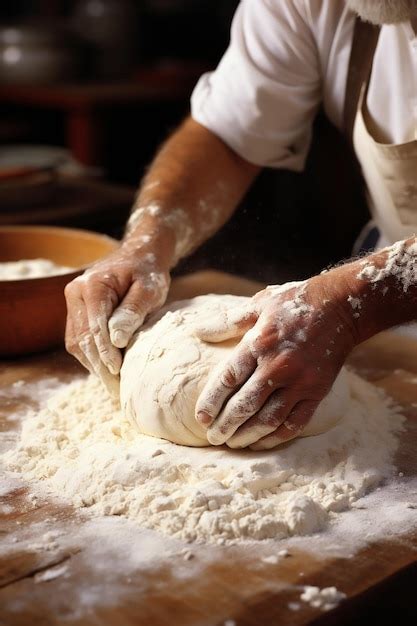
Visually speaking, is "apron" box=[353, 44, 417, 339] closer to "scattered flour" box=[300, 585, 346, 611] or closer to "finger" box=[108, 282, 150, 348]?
"finger" box=[108, 282, 150, 348]

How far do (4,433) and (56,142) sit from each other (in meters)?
4.08

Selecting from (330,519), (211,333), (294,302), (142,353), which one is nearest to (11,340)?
(142,353)

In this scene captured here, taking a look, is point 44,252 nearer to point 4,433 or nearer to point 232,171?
point 232,171

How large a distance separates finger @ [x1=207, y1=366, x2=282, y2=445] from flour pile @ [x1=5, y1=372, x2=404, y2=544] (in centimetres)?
7

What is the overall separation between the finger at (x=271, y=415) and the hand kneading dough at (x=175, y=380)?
9 centimetres

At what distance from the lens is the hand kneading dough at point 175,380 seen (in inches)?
57.0

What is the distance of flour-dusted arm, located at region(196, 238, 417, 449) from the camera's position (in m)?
1.36

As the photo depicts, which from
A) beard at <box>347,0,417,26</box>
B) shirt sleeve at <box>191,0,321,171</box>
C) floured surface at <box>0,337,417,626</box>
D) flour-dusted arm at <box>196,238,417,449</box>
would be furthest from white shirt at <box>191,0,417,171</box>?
floured surface at <box>0,337,417,626</box>

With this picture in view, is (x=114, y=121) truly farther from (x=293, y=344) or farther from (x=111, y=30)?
(x=293, y=344)

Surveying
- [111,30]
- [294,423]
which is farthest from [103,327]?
[111,30]

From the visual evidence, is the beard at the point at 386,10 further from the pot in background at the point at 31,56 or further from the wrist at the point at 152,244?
the pot in background at the point at 31,56

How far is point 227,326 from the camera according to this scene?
1.45m

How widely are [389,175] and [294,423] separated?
0.73m

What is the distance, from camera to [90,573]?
1174mm
